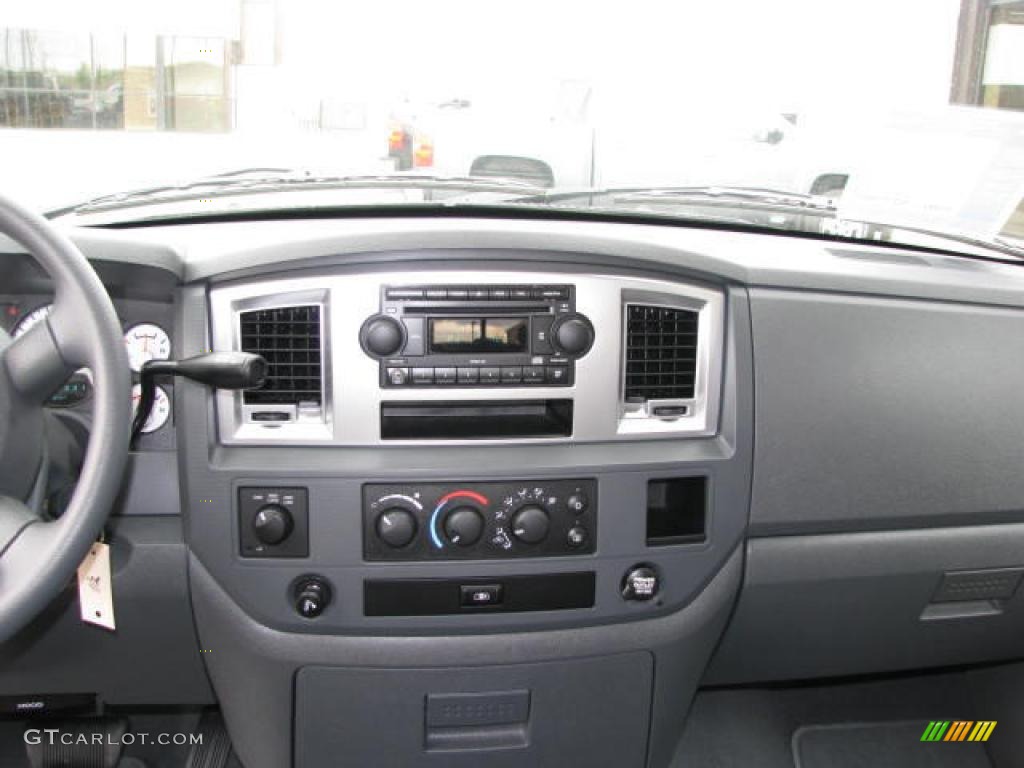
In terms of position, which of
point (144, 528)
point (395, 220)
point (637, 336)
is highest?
point (395, 220)

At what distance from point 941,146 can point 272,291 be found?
1.36 meters

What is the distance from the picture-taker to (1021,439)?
73.6 inches

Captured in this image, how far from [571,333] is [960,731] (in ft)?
5.52

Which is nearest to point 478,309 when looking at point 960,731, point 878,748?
point 878,748

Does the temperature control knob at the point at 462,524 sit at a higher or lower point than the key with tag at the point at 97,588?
higher

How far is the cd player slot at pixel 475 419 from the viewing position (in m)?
1.63

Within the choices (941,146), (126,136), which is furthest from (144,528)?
(941,146)

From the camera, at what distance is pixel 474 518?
1629 mm

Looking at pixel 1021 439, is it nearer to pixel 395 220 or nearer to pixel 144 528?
pixel 395 220

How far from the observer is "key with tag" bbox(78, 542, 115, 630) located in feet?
5.44

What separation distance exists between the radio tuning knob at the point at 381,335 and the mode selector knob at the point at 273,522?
1.03 feet

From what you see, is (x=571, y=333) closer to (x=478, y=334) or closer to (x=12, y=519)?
(x=478, y=334)

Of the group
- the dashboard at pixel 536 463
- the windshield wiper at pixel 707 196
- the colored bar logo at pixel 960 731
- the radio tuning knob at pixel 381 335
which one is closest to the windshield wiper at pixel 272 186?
the windshield wiper at pixel 707 196

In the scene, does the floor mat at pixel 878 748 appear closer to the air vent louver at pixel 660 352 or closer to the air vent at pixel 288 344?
the air vent louver at pixel 660 352
